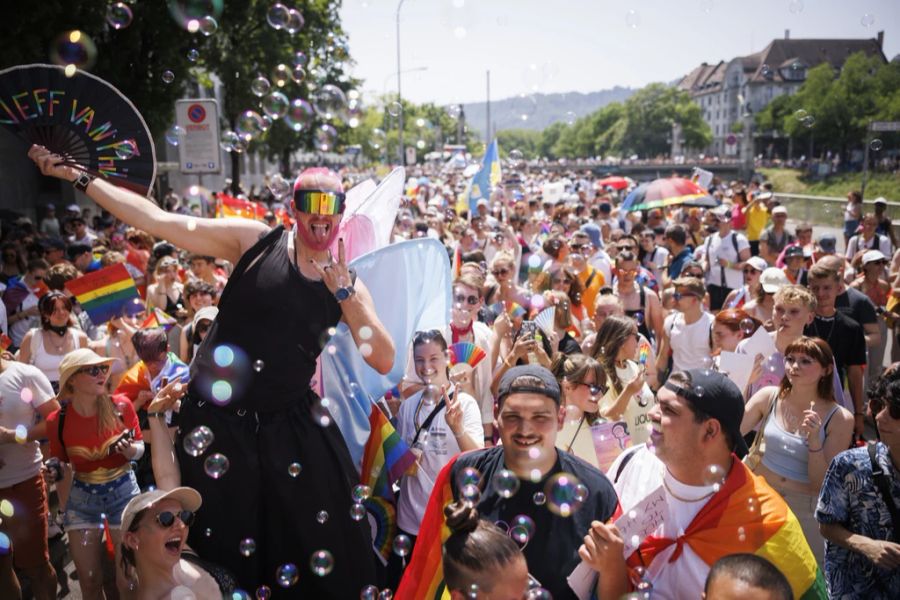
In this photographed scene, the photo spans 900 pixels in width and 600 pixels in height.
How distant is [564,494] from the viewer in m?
2.53

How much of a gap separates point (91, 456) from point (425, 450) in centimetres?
178

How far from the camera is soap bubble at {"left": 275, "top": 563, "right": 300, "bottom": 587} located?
9.32 ft

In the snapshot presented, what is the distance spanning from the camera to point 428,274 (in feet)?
13.3

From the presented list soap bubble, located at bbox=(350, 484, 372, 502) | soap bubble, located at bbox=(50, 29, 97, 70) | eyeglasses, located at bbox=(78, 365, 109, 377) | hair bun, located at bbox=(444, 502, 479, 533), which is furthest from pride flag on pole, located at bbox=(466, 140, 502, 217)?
hair bun, located at bbox=(444, 502, 479, 533)

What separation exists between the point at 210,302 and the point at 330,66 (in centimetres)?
2777

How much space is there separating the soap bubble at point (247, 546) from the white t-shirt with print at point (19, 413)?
6.47ft

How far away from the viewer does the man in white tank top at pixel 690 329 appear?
5688mm

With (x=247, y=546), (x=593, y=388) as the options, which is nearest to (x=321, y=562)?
(x=247, y=546)

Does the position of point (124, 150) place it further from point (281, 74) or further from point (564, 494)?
point (281, 74)

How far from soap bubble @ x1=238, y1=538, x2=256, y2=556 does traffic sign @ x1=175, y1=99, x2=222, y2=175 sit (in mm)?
7220

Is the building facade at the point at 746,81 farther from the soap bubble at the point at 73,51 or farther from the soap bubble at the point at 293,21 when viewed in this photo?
the soap bubble at the point at 73,51

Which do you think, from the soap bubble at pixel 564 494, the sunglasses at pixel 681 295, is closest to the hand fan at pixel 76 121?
the soap bubble at pixel 564 494

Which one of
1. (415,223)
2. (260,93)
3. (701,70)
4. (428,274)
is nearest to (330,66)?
(415,223)

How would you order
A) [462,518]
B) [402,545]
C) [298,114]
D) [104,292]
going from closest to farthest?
[462,518] < [402,545] < [104,292] < [298,114]
